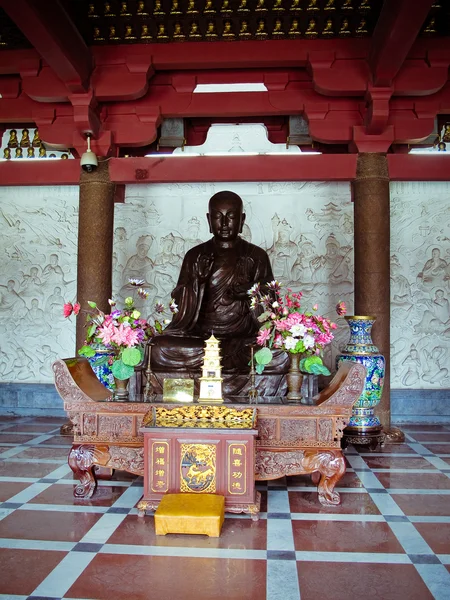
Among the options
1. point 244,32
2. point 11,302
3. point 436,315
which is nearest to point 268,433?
point 244,32

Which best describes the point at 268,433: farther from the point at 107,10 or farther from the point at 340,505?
the point at 107,10

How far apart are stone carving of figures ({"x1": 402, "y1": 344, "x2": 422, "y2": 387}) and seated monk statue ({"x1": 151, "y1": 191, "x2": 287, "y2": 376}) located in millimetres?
1858

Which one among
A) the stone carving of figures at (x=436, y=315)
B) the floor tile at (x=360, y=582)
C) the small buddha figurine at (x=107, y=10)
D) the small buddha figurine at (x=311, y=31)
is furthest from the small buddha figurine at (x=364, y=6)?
the floor tile at (x=360, y=582)

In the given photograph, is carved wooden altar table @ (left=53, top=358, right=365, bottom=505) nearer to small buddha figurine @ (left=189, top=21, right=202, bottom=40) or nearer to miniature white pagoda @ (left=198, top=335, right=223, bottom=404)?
miniature white pagoda @ (left=198, top=335, right=223, bottom=404)

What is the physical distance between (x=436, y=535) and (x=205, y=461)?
1143 mm

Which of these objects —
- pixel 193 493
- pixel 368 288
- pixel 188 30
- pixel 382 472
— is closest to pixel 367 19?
pixel 188 30

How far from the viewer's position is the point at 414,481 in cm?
381

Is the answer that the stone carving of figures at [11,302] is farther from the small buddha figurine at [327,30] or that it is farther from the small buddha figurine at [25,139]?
the small buddha figurine at [327,30]

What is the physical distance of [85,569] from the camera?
2.37 metres

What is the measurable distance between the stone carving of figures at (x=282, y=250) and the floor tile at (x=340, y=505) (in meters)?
3.37

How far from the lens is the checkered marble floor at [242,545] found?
2.21 m

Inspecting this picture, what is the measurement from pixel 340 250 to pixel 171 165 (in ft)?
7.03

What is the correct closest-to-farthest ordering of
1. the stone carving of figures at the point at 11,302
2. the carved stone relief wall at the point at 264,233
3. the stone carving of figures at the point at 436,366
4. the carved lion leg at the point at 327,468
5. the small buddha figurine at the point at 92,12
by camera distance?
the carved lion leg at the point at 327,468, the small buddha figurine at the point at 92,12, the stone carving of figures at the point at 436,366, the carved stone relief wall at the point at 264,233, the stone carving of figures at the point at 11,302

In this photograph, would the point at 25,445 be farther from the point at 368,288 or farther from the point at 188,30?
the point at 188,30
